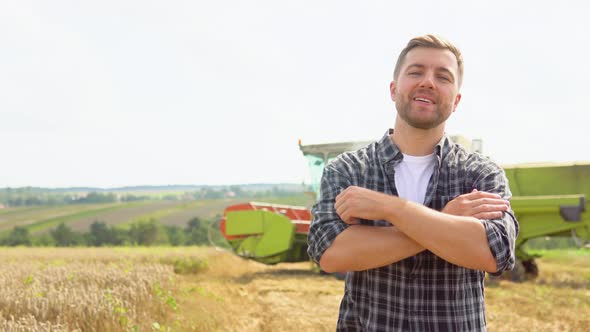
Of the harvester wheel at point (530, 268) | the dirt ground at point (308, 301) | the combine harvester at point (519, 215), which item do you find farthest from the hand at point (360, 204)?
the harvester wheel at point (530, 268)

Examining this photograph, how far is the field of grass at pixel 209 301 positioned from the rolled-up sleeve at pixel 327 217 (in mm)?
3142

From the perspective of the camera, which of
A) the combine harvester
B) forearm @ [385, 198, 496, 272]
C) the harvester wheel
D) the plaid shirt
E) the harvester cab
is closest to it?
forearm @ [385, 198, 496, 272]

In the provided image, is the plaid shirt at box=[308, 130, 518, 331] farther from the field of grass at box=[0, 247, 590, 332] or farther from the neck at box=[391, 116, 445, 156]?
the field of grass at box=[0, 247, 590, 332]

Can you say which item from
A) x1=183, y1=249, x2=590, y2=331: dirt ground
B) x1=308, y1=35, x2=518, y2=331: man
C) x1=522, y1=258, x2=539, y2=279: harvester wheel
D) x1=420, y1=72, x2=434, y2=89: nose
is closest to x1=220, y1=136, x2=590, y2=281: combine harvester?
x1=522, y1=258, x2=539, y2=279: harvester wheel

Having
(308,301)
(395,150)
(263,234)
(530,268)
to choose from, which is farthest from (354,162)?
(530,268)

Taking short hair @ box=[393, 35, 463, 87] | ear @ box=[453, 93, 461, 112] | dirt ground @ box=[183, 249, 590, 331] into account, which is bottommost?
dirt ground @ box=[183, 249, 590, 331]

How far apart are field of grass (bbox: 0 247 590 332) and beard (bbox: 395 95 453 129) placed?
3586mm

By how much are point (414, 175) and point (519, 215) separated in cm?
905

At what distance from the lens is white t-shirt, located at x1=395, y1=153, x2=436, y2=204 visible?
78.3 inches

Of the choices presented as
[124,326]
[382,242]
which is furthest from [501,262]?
[124,326]

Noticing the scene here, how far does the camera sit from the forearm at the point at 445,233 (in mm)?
1760

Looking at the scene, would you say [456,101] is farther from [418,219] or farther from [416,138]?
[418,219]

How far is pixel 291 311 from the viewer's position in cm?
766

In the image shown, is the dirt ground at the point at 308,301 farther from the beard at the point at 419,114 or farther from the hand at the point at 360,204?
the beard at the point at 419,114
